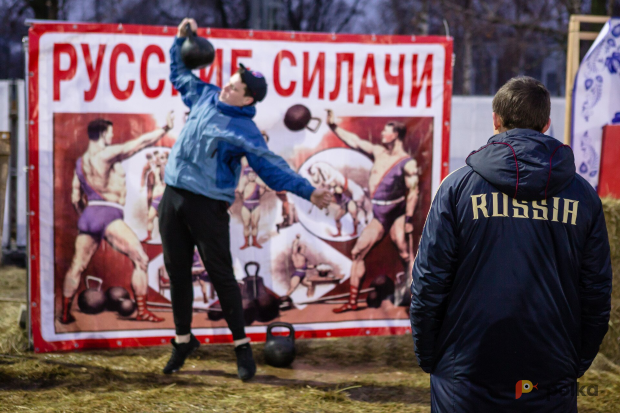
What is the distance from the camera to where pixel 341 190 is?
17.4 ft

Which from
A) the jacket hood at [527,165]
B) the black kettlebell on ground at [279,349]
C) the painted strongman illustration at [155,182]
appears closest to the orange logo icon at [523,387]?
the jacket hood at [527,165]

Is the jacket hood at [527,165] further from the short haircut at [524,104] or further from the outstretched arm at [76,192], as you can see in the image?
the outstretched arm at [76,192]

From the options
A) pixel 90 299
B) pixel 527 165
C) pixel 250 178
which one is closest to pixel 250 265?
pixel 250 178

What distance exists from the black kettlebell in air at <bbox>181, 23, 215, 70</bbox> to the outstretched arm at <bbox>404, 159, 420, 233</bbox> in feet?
6.13

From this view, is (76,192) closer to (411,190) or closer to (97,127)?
(97,127)

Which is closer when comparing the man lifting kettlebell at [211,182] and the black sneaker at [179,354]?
the man lifting kettlebell at [211,182]

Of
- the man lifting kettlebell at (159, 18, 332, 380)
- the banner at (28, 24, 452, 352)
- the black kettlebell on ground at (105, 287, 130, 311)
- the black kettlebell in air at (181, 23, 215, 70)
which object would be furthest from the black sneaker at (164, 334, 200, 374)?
the black kettlebell in air at (181, 23, 215, 70)

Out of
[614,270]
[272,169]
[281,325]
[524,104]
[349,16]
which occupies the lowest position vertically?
[281,325]

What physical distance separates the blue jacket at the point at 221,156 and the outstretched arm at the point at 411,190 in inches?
54.4

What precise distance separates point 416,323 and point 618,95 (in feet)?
14.0

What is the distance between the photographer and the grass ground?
13.2 ft

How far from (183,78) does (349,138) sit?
56.3 inches

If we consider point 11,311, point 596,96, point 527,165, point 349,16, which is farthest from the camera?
point 349,16

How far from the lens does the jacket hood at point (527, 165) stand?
215 centimetres
